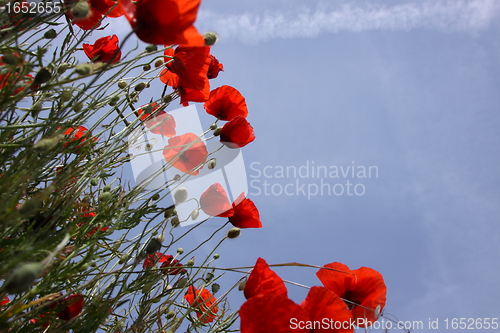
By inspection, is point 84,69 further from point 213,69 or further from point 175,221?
point 213,69

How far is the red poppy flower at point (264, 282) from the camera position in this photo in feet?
3.71

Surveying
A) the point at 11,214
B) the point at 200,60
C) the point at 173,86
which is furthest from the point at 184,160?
the point at 11,214

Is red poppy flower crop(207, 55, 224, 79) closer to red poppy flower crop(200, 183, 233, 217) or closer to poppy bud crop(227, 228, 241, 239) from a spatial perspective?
red poppy flower crop(200, 183, 233, 217)

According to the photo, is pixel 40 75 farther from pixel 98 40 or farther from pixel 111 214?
pixel 98 40

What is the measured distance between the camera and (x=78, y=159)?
1105 mm

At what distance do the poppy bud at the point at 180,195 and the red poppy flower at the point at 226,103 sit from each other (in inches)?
25.8

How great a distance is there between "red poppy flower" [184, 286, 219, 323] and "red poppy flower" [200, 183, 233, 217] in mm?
365

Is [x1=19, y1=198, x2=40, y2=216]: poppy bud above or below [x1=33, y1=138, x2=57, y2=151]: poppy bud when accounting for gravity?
below

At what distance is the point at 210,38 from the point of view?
1.41 meters

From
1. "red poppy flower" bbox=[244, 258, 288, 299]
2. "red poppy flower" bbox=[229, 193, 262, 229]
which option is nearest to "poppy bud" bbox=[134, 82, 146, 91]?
"red poppy flower" bbox=[229, 193, 262, 229]

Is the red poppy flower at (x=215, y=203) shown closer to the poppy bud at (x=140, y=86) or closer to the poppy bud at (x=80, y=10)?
the poppy bud at (x=140, y=86)

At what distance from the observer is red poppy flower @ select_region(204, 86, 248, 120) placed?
1.92 metres

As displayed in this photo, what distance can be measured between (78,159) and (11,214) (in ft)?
1.28

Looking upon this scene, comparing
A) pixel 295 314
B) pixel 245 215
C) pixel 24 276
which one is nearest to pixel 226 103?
pixel 245 215
